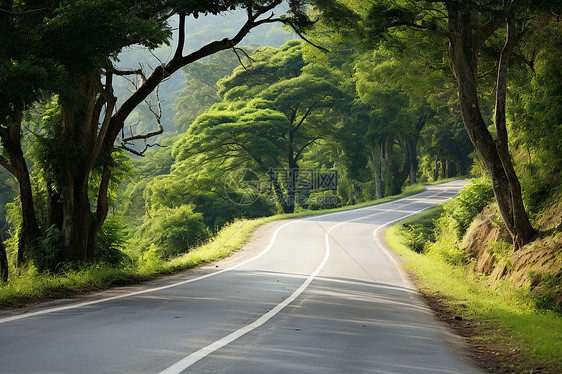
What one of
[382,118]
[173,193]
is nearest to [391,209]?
[382,118]

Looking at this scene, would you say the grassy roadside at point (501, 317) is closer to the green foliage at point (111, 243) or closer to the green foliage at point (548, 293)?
the green foliage at point (548, 293)

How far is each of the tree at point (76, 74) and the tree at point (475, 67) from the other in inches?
103

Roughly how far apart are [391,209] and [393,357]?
4247cm

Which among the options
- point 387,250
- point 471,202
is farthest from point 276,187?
point 471,202

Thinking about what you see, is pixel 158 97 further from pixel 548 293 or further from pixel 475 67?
pixel 548 293

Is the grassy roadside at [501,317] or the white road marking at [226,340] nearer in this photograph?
the white road marking at [226,340]

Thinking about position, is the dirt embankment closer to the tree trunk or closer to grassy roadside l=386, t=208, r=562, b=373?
grassy roadside l=386, t=208, r=562, b=373

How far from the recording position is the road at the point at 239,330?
546 centimetres

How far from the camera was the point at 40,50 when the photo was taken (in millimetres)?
10109

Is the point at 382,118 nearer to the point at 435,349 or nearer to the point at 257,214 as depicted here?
the point at 257,214

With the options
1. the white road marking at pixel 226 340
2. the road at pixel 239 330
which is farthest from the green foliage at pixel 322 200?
the white road marking at pixel 226 340

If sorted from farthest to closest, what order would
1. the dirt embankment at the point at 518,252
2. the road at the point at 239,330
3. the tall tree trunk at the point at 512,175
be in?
the tall tree trunk at the point at 512,175
the dirt embankment at the point at 518,252
the road at the point at 239,330

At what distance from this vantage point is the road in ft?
17.9

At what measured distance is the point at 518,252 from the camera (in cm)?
1321
